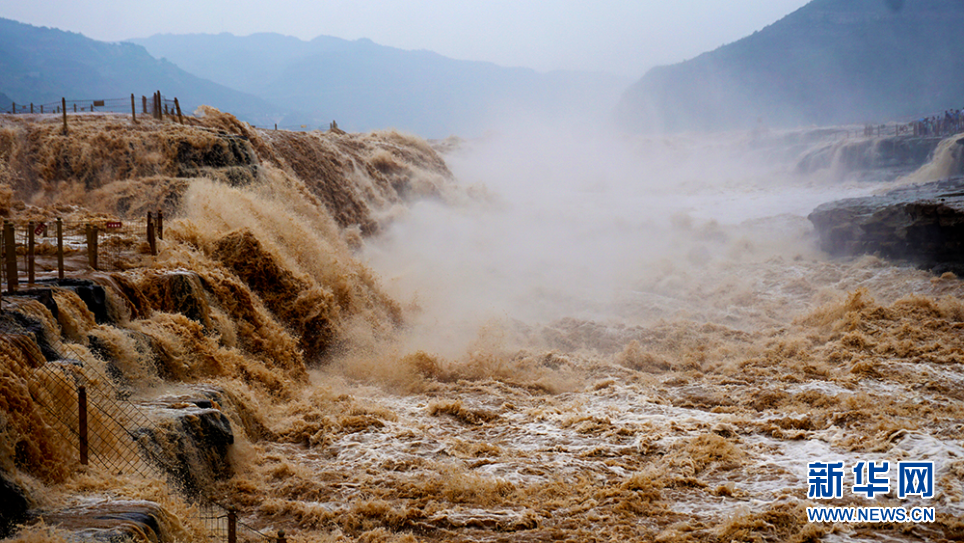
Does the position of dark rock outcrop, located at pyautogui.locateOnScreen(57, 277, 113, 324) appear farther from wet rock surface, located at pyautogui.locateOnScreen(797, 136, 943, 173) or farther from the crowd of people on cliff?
the crowd of people on cliff

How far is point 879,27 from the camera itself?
80.3 metres

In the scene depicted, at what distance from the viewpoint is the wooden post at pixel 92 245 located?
25.2 ft

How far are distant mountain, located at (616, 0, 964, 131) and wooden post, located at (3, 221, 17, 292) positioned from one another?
75.4 metres

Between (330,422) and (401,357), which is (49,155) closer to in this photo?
(401,357)

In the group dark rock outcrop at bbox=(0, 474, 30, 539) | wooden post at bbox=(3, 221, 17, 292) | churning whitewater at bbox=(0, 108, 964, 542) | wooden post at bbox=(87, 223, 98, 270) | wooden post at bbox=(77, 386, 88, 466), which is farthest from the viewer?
wooden post at bbox=(87, 223, 98, 270)

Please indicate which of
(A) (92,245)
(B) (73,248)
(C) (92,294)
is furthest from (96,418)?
(B) (73,248)

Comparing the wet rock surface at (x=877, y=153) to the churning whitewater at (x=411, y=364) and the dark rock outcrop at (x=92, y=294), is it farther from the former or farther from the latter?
the dark rock outcrop at (x=92, y=294)

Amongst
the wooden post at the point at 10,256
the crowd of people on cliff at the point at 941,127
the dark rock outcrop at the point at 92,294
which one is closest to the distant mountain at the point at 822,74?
the crowd of people on cliff at the point at 941,127

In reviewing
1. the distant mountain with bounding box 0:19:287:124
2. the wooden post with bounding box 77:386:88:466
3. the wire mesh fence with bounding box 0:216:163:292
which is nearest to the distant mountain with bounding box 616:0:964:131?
the distant mountain with bounding box 0:19:287:124

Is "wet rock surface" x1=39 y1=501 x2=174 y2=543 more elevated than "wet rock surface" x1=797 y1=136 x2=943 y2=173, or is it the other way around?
"wet rock surface" x1=797 y1=136 x2=943 y2=173

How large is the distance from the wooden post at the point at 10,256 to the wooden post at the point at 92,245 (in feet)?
4.63

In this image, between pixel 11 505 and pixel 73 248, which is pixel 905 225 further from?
pixel 11 505

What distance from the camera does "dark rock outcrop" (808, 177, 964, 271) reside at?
1546cm

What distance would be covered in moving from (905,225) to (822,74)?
78.8m
